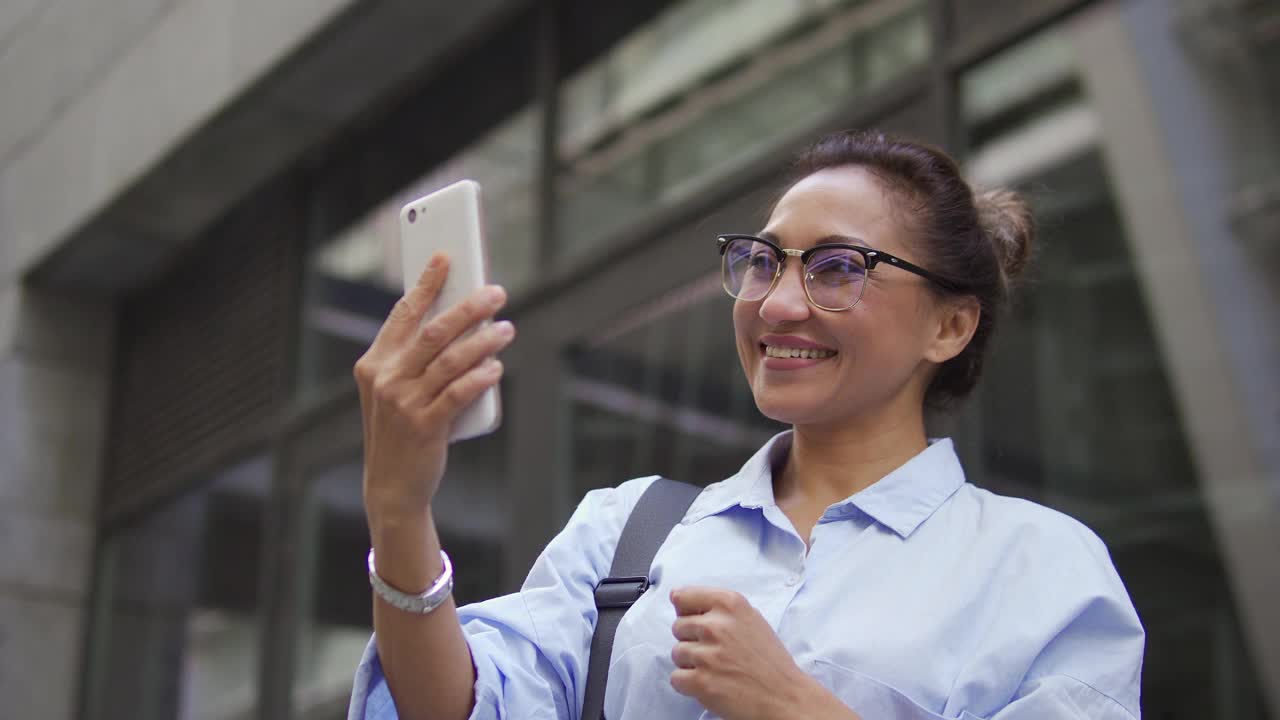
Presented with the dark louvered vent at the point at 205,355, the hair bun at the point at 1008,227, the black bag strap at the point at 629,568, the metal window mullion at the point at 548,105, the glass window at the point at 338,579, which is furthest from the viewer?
the dark louvered vent at the point at 205,355

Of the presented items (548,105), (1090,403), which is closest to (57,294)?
(548,105)

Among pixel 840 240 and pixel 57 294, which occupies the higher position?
pixel 57 294

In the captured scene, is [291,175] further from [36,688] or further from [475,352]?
[475,352]

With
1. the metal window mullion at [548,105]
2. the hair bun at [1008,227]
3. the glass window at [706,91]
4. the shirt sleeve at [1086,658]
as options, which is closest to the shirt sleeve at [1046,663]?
the shirt sleeve at [1086,658]

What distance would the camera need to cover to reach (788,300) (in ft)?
6.33

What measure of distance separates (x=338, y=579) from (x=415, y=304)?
4.97 meters

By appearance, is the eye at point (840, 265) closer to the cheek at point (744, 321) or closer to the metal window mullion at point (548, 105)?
the cheek at point (744, 321)

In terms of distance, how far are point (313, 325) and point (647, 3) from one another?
7.53ft

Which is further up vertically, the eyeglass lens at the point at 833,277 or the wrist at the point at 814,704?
the eyeglass lens at the point at 833,277

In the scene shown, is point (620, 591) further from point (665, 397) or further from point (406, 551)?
point (665, 397)

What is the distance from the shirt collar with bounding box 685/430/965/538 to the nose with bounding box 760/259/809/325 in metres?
0.21

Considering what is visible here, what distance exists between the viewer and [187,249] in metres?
7.68

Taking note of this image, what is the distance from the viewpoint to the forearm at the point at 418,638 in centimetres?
163

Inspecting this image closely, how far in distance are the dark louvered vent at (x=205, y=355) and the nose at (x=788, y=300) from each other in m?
5.18
